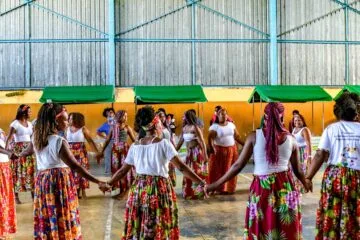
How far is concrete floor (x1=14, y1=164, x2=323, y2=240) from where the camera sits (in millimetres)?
6949

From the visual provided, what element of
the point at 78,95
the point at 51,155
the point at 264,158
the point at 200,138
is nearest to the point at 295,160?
the point at 264,158

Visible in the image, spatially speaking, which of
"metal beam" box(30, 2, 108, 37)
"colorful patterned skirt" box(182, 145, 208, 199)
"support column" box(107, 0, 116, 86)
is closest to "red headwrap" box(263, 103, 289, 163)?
"colorful patterned skirt" box(182, 145, 208, 199)

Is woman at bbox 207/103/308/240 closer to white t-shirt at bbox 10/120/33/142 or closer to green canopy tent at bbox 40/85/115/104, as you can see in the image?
white t-shirt at bbox 10/120/33/142

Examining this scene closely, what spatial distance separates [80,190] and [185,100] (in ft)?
13.7

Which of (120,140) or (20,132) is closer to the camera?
(20,132)

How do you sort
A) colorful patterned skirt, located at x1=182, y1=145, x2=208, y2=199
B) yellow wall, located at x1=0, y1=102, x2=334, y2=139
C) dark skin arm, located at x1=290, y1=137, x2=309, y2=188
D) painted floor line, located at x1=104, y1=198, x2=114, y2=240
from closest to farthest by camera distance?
dark skin arm, located at x1=290, y1=137, x2=309, y2=188 → painted floor line, located at x1=104, y1=198, x2=114, y2=240 → colorful patterned skirt, located at x1=182, y1=145, x2=208, y2=199 → yellow wall, located at x1=0, y1=102, x2=334, y2=139

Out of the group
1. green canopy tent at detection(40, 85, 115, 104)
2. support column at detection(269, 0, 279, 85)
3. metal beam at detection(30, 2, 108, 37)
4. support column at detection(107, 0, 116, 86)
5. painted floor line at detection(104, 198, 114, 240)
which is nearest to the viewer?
painted floor line at detection(104, 198, 114, 240)

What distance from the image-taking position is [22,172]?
9477 millimetres

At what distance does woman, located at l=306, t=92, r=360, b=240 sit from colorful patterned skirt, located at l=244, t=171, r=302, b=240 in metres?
0.55

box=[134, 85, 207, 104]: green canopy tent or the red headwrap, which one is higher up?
box=[134, 85, 207, 104]: green canopy tent

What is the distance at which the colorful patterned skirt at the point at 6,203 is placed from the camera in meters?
6.41

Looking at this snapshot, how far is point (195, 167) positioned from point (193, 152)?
296 millimetres

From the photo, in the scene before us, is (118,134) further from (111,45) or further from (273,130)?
(111,45)

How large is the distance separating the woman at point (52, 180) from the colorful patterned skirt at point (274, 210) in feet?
6.18
